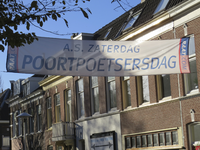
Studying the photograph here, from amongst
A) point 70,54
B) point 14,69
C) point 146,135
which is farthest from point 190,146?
point 14,69

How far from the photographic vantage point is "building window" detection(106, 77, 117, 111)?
19.1 metres

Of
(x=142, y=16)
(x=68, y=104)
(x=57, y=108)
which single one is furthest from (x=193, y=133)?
(x=57, y=108)

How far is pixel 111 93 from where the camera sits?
63.6 feet

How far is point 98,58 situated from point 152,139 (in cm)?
769

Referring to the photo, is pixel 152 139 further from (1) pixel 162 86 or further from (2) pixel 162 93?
(1) pixel 162 86

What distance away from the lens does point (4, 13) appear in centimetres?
732

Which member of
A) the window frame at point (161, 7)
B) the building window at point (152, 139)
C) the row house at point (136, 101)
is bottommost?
the building window at point (152, 139)

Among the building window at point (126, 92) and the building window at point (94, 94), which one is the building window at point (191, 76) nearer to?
the building window at point (126, 92)

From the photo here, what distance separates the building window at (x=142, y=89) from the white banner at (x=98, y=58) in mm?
6993

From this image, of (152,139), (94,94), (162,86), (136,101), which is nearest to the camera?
(162,86)

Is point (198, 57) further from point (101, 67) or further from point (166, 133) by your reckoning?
point (101, 67)

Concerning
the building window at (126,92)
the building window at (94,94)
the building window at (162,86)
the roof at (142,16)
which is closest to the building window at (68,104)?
the building window at (94,94)

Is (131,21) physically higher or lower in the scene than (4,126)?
higher

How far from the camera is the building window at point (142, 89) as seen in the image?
54.4 feet
